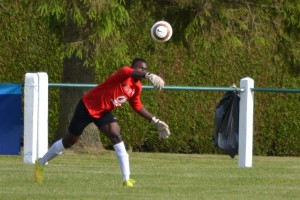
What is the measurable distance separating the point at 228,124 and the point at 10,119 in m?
3.92

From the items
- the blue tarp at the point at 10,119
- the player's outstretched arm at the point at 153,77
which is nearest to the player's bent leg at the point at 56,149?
the player's outstretched arm at the point at 153,77

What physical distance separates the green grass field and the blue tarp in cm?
31

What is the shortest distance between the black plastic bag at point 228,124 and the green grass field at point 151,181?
35 cm

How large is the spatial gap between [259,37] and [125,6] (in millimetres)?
2652

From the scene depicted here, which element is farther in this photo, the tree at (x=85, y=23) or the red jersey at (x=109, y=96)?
the tree at (x=85, y=23)

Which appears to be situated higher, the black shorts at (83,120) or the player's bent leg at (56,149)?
the black shorts at (83,120)

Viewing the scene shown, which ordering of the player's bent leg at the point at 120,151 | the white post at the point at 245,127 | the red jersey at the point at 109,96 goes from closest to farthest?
the player's bent leg at the point at 120,151, the red jersey at the point at 109,96, the white post at the point at 245,127

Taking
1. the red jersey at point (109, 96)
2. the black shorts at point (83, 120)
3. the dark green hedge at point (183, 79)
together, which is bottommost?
the black shorts at point (83, 120)

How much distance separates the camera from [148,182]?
48.6ft

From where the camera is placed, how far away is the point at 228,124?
19516mm

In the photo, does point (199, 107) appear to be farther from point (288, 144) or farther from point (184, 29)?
point (184, 29)

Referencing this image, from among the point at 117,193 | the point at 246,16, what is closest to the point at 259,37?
the point at 246,16

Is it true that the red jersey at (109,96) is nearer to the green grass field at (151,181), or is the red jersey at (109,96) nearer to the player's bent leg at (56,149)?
the player's bent leg at (56,149)

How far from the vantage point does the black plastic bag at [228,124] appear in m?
19.2
